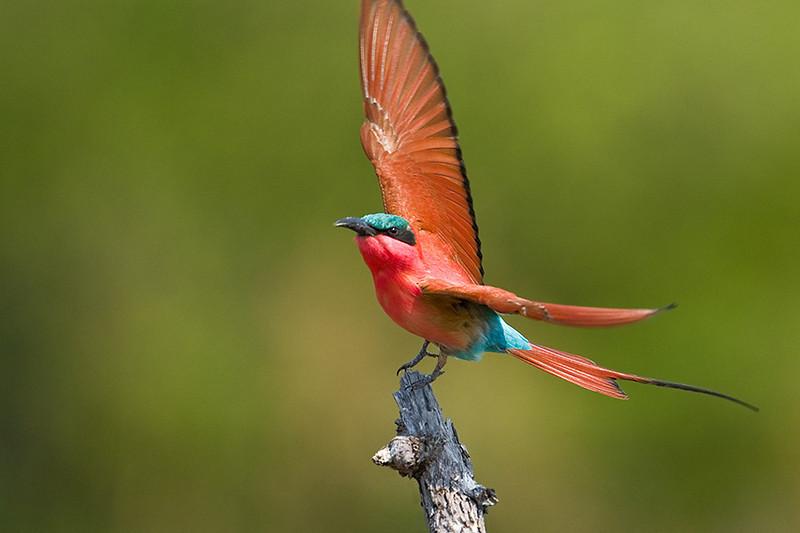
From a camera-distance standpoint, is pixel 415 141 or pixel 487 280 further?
pixel 487 280

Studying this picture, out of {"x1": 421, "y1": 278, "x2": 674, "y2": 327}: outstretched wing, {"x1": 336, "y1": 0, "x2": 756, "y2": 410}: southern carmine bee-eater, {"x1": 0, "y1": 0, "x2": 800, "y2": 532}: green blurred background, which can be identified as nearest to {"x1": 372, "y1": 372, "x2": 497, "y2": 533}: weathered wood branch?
{"x1": 336, "y1": 0, "x2": 756, "y2": 410}: southern carmine bee-eater

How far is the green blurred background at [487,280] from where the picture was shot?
10.8 feet

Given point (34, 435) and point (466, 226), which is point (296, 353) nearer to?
point (34, 435)

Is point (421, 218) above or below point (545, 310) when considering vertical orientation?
above

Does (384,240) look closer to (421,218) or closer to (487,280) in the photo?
(421,218)

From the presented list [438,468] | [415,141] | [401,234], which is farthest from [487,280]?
[438,468]

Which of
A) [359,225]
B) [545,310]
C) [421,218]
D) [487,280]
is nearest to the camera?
[545,310]

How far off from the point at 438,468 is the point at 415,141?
588mm

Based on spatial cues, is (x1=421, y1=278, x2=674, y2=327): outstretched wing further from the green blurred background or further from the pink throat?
the green blurred background

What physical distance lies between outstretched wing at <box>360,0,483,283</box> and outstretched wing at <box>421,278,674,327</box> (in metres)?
0.24

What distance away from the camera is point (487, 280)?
319 centimetres

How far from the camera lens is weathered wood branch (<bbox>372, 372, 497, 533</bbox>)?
5.95 ft

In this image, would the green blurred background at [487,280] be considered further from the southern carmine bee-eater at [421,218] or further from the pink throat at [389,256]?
Answer: the pink throat at [389,256]

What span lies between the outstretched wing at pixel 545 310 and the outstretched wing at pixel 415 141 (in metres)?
0.24
